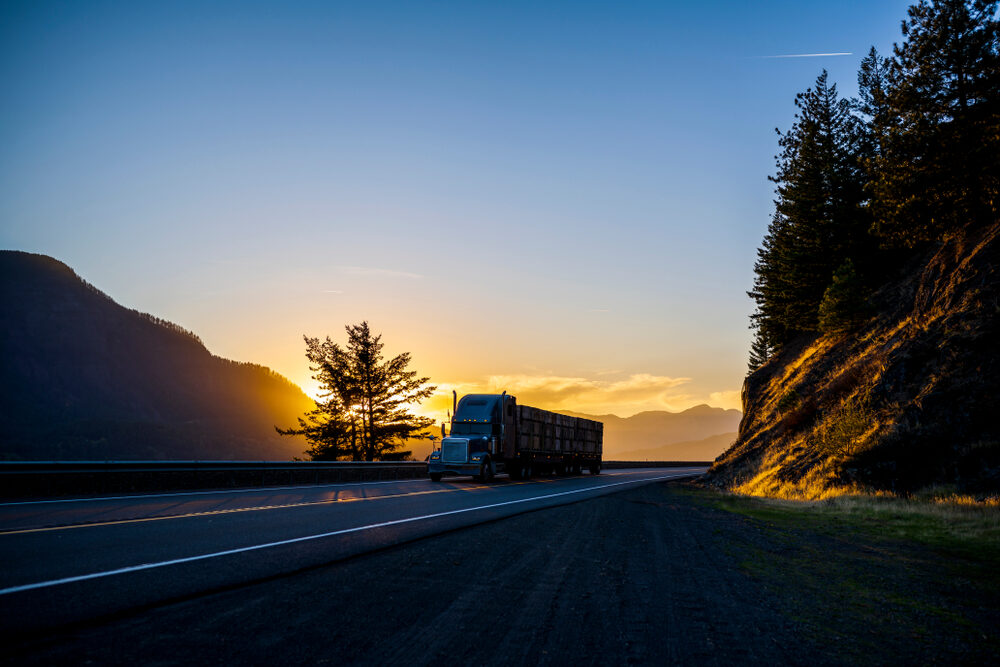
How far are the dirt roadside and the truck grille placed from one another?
1870cm

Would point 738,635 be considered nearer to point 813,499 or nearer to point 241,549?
point 241,549

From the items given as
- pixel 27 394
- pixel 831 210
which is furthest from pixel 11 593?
pixel 27 394

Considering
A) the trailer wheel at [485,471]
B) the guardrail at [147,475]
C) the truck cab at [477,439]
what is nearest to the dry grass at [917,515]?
the trailer wheel at [485,471]

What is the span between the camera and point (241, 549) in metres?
7.42

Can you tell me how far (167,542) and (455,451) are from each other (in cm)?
1988

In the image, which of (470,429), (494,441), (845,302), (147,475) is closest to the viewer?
(147,475)

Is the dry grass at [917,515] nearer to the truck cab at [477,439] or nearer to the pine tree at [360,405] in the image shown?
the truck cab at [477,439]

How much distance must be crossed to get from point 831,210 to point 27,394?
201021mm

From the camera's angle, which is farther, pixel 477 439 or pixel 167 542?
pixel 477 439

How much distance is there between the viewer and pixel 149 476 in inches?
699

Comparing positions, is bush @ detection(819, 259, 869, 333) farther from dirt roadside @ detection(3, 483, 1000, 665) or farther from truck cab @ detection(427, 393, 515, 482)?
dirt roadside @ detection(3, 483, 1000, 665)

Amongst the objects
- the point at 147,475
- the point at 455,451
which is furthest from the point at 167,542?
the point at 455,451

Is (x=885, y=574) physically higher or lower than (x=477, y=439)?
lower

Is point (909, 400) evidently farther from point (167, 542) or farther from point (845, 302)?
point (167, 542)
